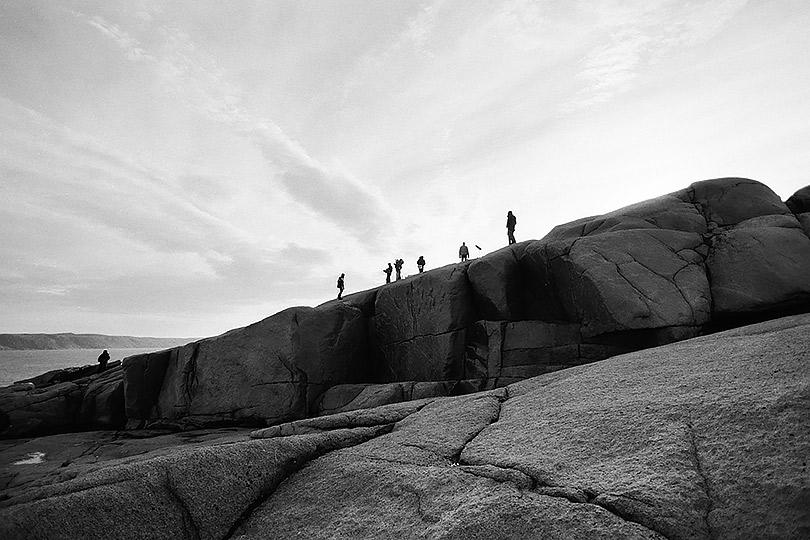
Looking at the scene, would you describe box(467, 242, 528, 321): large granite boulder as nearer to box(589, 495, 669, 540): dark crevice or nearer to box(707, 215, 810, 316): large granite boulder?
box(707, 215, 810, 316): large granite boulder

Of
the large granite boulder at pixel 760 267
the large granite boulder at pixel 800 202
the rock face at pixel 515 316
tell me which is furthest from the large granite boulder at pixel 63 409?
the large granite boulder at pixel 800 202

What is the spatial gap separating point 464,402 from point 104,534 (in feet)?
16.6

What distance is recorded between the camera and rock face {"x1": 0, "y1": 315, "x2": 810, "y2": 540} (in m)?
3.58

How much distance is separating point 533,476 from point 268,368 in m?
13.4

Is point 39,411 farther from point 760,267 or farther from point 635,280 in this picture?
point 760,267

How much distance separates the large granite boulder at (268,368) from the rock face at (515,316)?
0.05m

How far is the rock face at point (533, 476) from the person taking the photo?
3.58 meters

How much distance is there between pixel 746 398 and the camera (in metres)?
4.54

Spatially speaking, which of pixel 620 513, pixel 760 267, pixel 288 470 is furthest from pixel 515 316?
pixel 620 513

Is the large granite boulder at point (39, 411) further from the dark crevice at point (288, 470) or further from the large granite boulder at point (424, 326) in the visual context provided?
the dark crevice at point (288, 470)

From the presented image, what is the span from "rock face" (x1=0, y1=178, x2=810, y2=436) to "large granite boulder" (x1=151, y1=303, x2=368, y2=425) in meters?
0.05

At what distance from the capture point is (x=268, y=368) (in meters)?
16.1

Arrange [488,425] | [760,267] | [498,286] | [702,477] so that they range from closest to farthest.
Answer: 1. [702,477]
2. [488,425]
3. [760,267]
4. [498,286]

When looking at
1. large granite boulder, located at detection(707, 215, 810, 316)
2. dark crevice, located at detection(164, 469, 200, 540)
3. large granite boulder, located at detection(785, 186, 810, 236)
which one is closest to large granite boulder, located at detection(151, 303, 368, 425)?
dark crevice, located at detection(164, 469, 200, 540)
